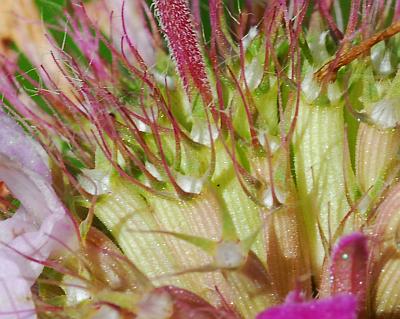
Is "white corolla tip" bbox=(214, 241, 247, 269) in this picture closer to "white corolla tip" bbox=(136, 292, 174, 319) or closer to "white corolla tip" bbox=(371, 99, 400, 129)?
"white corolla tip" bbox=(136, 292, 174, 319)

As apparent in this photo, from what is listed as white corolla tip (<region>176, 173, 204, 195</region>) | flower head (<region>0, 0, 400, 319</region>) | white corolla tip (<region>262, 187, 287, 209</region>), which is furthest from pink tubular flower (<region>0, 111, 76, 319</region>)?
white corolla tip (<region>262, 187, 287, 209</region>)

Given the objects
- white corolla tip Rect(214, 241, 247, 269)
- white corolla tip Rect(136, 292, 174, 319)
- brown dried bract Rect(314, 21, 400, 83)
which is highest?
brown dried bract Rect(314, 21, 400, 83)

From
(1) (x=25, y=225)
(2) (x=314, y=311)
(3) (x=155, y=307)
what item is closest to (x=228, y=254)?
(3) (x=155, y=307)

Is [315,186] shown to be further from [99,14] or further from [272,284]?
[99,14]

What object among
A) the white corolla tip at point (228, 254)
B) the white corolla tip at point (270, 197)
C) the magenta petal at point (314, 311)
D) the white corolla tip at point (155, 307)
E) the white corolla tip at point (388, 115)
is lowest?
the white corolla tip at point (155, 307)

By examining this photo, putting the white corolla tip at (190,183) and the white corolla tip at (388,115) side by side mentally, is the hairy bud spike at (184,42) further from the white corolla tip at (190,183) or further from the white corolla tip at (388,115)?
the white corolla tip at (388,115)

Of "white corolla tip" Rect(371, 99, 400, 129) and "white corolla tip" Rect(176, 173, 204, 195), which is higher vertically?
"white corolla tip" Rect(371, 99, 400, 129)

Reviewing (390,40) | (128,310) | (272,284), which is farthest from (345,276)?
(390,40)

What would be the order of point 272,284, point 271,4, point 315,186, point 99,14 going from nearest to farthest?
point 272,284, point 315,186, point 271,4, point 99,14

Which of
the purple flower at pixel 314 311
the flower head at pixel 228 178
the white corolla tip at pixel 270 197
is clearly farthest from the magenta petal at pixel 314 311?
the white corolla tip at pixel 270 197
